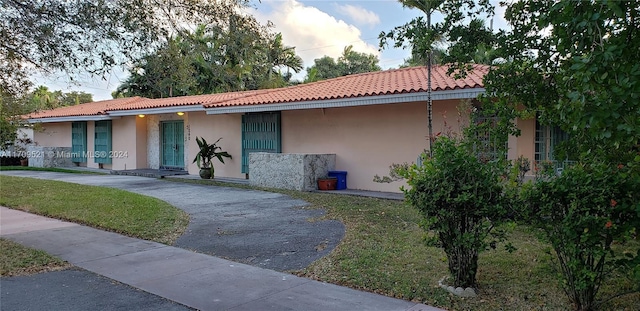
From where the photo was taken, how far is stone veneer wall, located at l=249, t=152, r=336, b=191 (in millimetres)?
12812

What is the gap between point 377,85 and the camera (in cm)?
1291

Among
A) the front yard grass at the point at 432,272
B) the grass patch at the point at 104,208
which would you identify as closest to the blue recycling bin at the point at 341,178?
the grass patch at the point at 104,208

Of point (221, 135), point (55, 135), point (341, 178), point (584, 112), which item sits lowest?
point (341, 178)

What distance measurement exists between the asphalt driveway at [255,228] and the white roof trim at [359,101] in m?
2.64

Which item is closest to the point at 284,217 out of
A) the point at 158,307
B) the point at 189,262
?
the point at 189,262

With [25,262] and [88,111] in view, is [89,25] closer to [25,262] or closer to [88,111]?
[25,262]

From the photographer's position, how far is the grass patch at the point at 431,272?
439 centimetres

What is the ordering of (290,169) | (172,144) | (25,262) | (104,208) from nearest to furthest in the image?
(25,262) → (104,208) → (290,169) → (172,144)

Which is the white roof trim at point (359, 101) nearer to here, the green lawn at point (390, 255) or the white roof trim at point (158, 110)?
the white roof trim at point (158, 110)

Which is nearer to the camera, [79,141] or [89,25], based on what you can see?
[89,25]

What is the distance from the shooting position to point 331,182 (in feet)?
42.5

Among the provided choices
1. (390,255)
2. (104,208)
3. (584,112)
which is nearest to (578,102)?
(584,112)

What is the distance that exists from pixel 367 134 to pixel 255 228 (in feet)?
18.7

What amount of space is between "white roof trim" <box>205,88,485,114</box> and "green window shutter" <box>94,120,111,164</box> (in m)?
7.90
